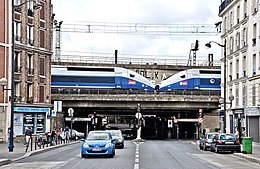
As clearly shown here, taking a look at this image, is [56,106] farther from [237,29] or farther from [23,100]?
[237,29]

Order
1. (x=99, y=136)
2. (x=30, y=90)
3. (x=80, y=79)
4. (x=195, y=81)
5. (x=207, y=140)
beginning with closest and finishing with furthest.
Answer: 1. (x=99, y=136)
2. (x=207, y=140)
3. (x=30, y=90)
4. (x=80, y=79)
5. (x=195, y=81)

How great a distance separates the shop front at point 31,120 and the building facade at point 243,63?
19692mm

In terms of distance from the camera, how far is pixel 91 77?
7169 centimetres

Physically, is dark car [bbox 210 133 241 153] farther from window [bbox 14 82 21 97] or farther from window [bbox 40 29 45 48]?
window [bbox 40 29 45 48]

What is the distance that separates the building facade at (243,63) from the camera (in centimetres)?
4639

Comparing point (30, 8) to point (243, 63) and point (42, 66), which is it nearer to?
point (42, 66)

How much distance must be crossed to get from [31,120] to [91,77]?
1919 centimetres

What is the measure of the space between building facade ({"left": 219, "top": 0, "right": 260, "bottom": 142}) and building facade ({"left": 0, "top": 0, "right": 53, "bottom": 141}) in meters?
19.7

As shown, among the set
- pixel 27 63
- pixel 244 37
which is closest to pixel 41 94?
pixel 27 63

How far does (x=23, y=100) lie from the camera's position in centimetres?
5294

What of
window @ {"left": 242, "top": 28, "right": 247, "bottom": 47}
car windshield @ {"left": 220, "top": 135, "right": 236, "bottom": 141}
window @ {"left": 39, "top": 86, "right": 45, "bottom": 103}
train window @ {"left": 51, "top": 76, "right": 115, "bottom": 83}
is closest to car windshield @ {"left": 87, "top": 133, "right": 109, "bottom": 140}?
car windshield @ {"left": 220, "top": 135, "right": 236, "bottom": 141}

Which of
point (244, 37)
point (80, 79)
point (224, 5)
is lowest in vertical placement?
point (80, 79)

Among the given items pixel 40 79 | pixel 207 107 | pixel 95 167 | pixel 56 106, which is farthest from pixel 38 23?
pixel 95 167

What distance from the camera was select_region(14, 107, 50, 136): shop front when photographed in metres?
51.6
